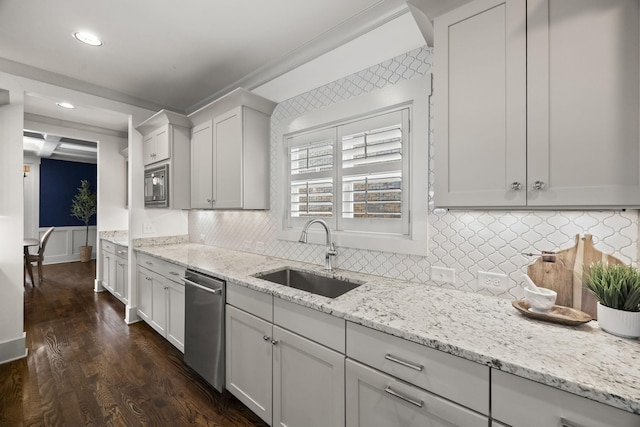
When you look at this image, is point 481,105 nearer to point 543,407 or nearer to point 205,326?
point 543,407

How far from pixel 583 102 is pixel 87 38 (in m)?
3.13

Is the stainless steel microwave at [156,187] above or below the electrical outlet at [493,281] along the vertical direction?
above

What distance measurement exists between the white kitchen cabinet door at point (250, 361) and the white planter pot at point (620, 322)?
1495 mm

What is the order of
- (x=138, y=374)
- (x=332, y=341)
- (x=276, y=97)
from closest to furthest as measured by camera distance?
(x=332, y=341)
(x=138, y=374)
(x=276, y=97)

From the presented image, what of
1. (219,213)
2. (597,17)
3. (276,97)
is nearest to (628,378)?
(597,17)

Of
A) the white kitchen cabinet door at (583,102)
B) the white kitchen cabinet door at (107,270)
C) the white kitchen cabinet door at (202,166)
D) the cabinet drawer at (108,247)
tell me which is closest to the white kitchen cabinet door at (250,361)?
the white kitchen cabinet door at (202,166)

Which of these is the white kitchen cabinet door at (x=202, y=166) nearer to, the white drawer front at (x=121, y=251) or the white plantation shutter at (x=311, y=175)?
the white plantation shutter at (x=311, y=175)

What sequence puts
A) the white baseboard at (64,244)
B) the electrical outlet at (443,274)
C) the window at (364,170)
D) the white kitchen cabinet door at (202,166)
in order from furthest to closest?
1. the white baseboard at (64,244)
2. the white kitchen cabinet door at (202,166)
3. the window at (364,170)
4. the electrical outlet at (443,274)

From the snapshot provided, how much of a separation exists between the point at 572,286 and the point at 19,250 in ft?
13.3

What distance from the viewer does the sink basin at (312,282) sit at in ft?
6.34

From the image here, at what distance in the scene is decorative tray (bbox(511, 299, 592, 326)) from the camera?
43.0 inches

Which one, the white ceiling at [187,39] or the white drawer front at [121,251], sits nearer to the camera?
the white ceiling at [187,39]

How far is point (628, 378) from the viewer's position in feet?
2.54

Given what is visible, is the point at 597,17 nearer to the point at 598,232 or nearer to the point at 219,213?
the point at 598,232
